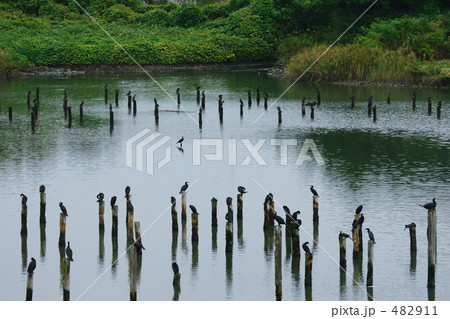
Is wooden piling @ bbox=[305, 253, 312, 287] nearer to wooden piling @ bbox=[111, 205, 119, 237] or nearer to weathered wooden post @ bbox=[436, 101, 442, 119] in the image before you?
wooden piling @ bbox=[111, 205, 119, 237]

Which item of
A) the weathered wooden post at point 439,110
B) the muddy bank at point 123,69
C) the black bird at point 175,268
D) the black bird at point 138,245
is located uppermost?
the muddy bank at point 123,69

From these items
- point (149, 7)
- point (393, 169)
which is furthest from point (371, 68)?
point (149, 7)

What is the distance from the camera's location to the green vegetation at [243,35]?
201 ft

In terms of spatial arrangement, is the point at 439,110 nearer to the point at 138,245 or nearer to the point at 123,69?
the point at 138,245

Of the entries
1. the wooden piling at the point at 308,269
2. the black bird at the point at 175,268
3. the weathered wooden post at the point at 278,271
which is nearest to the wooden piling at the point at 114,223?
the black bird at the point at 175,268

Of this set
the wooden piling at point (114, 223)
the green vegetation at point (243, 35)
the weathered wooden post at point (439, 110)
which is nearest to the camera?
the wooden piling at point (114, 223)

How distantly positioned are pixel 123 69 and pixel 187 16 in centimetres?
1413

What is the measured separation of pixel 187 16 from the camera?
88250 millimetres

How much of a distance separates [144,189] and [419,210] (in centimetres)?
945

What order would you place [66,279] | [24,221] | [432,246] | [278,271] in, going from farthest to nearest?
[24,221], [432,246], [278,271], [66,279]

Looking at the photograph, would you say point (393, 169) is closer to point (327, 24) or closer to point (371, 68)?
point (371, 68)

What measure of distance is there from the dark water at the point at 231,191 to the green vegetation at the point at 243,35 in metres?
6.20

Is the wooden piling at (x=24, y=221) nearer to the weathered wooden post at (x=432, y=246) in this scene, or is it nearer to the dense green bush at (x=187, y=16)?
the weathered wooden post at (x=432, y=246)

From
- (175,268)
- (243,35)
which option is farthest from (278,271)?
(243,35)
